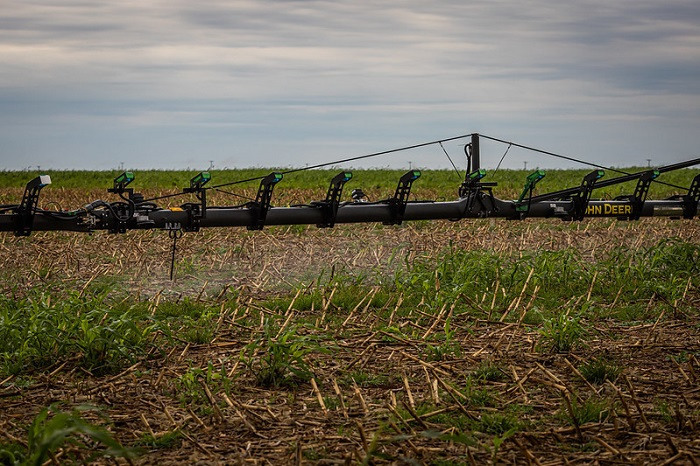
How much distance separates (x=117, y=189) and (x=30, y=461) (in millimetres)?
3982

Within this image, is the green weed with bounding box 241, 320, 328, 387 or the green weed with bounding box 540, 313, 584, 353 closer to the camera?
the green weed with bounding box 241, 320, 328, 387

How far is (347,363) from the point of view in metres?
6.70

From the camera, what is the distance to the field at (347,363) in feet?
15.9

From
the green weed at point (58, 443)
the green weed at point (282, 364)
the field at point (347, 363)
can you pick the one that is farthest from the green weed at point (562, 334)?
the green weed at point (58, 443)

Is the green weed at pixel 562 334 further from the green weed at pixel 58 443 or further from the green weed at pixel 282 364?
the green weed at pixel 58 443

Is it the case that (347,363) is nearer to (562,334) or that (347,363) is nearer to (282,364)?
(282,364)

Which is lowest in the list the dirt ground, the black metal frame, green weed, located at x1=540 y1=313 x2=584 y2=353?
the dirt ground

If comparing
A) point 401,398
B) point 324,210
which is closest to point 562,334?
point 401,398

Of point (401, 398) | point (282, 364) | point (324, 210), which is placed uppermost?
point (324, 210)

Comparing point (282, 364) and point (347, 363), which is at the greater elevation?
point (282, 364)

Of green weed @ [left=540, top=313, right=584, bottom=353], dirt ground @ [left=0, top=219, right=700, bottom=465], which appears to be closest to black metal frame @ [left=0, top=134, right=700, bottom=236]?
dirt ground @ [left=0, top=219, right=700, bottom=465]

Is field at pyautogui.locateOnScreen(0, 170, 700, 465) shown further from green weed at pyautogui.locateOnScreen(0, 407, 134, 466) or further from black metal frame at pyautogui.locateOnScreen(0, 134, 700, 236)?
black metal frame at pyautogui.locateOnScreen(0, 134, 700, 236)

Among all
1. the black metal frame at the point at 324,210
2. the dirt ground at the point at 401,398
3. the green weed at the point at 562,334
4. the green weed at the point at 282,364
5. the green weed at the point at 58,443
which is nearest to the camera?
the green weed at the point at 58,443

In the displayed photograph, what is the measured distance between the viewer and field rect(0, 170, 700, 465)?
15.9 feet
